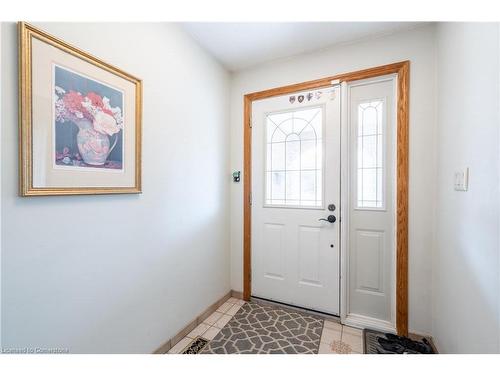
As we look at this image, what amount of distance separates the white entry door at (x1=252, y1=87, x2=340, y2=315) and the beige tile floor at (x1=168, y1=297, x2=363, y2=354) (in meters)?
0.17

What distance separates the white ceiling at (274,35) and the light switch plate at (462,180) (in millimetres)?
1185

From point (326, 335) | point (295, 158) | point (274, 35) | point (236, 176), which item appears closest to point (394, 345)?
point (326, 335)

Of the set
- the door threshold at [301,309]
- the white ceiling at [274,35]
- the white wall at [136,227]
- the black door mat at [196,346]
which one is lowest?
the black door mat at [196,346]

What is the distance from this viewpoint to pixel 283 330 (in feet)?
5.73

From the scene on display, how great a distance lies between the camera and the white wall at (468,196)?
92cm

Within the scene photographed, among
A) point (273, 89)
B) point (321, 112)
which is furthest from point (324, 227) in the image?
point (273, 89)

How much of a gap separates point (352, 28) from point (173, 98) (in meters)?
1.47

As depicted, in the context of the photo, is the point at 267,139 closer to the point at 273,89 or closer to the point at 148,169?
the point at 273,89

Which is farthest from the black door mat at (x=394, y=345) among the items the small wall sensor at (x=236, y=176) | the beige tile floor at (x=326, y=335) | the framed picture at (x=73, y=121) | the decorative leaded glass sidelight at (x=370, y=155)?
the framed picture at (x=73, y=121)

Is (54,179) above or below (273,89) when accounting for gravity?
below

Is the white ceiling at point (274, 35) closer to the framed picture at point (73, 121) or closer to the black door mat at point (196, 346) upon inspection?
the framed picture at point (73, 121)

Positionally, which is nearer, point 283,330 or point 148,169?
point 148,169

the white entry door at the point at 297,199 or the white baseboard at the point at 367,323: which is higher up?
the white entry door at the point at 297,199
